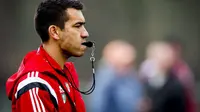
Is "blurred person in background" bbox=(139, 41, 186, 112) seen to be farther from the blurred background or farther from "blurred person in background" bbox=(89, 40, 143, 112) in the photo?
the blurred background

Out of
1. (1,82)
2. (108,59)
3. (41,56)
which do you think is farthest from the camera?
(1,82)

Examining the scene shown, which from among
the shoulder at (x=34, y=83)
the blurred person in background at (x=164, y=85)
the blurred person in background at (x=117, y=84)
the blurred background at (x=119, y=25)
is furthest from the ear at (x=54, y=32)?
the blurred background at (x=119, y=25)

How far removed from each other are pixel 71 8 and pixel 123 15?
348 inches

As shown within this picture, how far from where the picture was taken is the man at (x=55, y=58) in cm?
404

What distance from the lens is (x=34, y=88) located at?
3973 mm

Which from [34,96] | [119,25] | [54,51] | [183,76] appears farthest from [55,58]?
[119,25]

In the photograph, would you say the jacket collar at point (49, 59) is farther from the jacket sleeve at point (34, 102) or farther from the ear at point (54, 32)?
the jacket sleeve at point (34, 102)

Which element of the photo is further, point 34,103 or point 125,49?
point 125,49

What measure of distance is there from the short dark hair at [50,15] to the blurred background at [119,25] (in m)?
8.14

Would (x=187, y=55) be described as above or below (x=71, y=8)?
below

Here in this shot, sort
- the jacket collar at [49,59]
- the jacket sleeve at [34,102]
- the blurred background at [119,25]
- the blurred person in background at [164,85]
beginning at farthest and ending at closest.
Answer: the blurred background at [119,25] < the blurred person in background at [164,85] < the jacket collar at [49,59] < the jacket sleeve at [34,102]

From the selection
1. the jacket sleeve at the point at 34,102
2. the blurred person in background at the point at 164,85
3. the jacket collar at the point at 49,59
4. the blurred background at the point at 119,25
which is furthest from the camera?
the blurred background at the point at 119,25

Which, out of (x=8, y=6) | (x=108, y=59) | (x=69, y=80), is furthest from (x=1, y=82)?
(x=69, y=80)

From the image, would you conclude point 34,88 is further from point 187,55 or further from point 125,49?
point 187,55
